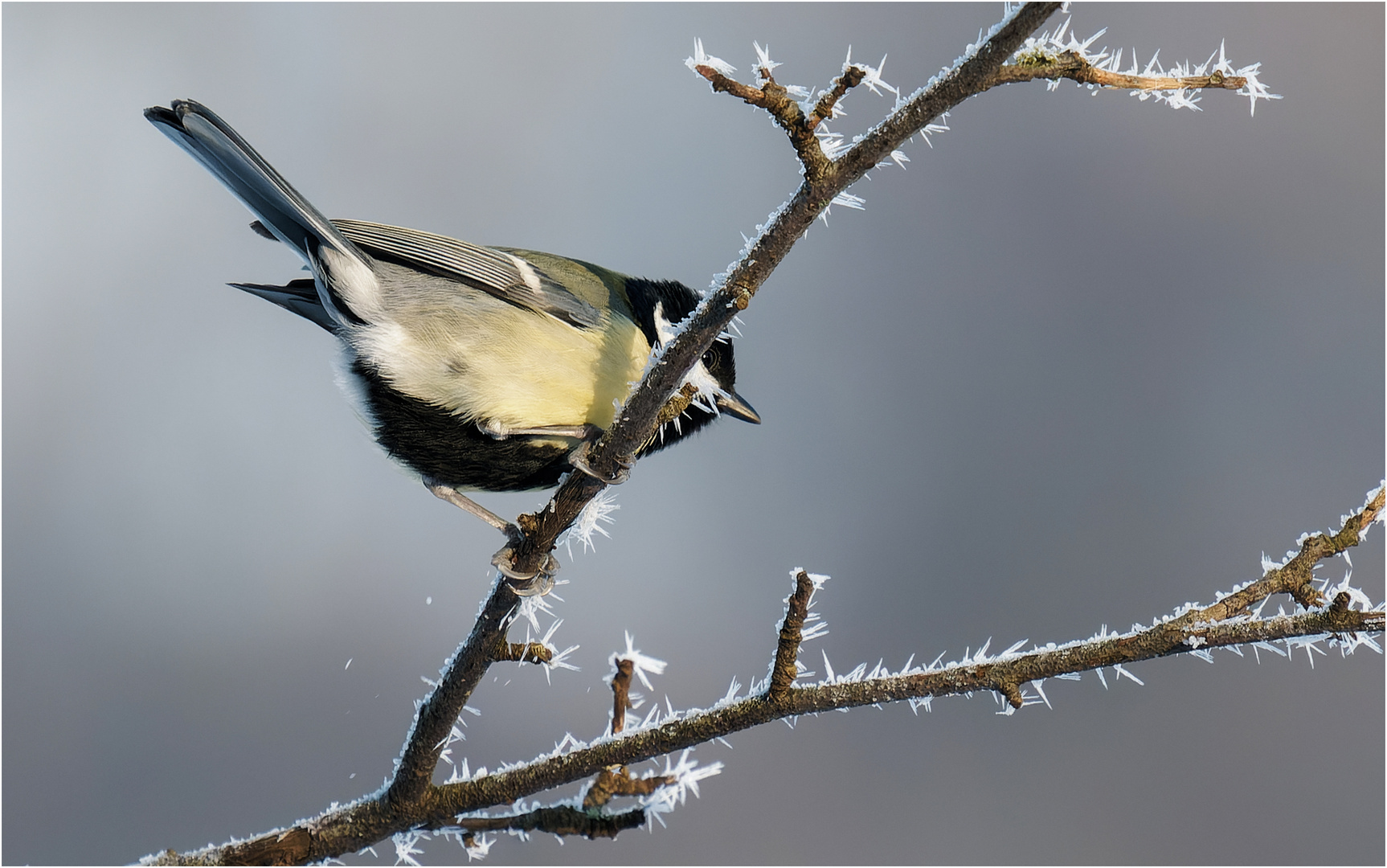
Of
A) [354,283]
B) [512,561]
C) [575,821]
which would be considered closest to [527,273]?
[354,283]

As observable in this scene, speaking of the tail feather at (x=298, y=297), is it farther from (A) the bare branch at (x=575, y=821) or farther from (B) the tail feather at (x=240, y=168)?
(A) the bare branch at (x=575, y=821)

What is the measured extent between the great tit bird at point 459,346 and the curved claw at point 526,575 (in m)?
0.12

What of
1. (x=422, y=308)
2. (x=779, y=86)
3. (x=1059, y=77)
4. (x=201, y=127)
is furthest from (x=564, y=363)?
(x=1059, y=77)

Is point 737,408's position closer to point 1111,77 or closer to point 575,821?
point 575,821

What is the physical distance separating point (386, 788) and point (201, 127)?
2.65ft

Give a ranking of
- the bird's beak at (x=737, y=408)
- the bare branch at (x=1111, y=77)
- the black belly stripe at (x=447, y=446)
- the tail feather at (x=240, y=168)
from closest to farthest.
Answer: the bare branch at (x=1111, y=77)
the tail feather at (x=240, y=168)
the black belly stripe at (x=447, y=446)
the bird's beak at (x=737, y=408)

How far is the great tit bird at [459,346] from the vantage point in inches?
48.3

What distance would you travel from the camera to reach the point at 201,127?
1133 millimetres

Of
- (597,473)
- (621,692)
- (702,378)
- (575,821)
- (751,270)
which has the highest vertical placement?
(702,378)

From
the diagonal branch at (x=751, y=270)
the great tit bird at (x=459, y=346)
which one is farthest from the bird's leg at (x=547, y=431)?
the diagonal branch at (x=751, y=270)

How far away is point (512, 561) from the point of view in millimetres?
1004

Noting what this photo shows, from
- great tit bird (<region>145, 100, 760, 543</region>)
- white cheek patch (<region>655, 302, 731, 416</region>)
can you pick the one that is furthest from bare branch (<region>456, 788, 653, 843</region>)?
white cheek patch (<region>655, 302, 731, 416</region>)

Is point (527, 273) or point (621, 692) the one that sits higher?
point (527, 273)

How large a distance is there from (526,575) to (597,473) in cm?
14
